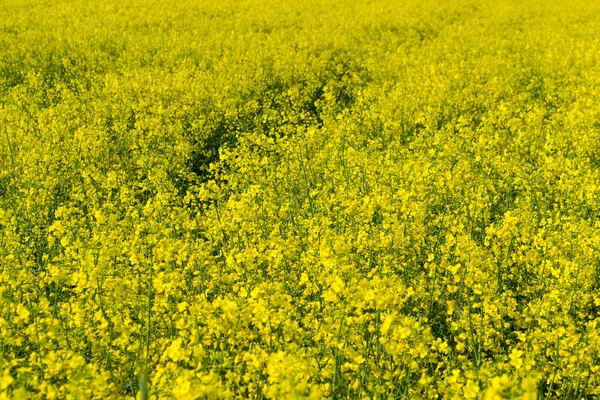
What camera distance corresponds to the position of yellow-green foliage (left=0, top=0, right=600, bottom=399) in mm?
2807

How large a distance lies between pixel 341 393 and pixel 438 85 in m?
6.76

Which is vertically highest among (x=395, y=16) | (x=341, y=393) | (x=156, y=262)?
(x=395, y=16)

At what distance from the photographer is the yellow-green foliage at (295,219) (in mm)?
2807

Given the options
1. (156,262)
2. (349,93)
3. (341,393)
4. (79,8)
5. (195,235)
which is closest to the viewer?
(341,393)

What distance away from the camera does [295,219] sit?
4.93 metres

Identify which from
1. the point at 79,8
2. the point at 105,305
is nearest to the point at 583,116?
the point at 105,305

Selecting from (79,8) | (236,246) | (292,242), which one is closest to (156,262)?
(236,246)

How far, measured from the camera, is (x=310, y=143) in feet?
22.4

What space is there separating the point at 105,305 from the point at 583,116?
253 inches

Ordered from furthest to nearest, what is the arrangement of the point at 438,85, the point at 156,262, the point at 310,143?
the point at 438,85 → the point at 310,143 → the point at 156,262

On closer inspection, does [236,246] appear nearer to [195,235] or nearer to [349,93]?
[195,235]

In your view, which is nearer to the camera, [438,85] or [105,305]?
[105,305]

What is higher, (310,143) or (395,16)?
(395,16)

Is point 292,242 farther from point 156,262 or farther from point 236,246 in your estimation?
point 156,262
